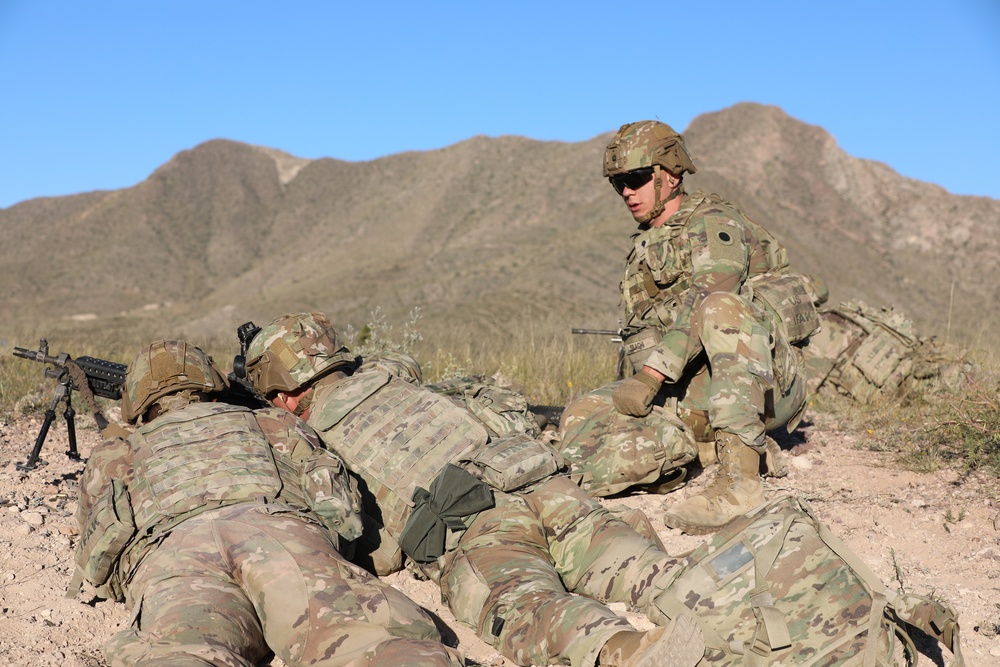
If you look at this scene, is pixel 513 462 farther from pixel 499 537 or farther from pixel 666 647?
pixel 666 647

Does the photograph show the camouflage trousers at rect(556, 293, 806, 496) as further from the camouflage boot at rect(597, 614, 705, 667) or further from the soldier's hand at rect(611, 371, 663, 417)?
the camouflage boot at rect(597, 614, 705, 667)

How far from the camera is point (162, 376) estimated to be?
418 centimetres

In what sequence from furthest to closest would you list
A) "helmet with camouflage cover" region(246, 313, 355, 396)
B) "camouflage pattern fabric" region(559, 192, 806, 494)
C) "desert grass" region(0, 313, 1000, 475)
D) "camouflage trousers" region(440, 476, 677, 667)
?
"desert grass" region(0, 313, 1000, 475) < "camouflage pattern fabric" region(559, 192, 806, 494) < "helmet with camouflage cover" region(246, 313, 355, 396) < "camouflage trousers" region(440, 476, 677, 667)

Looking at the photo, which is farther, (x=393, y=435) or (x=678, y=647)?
(x=393, y=435)

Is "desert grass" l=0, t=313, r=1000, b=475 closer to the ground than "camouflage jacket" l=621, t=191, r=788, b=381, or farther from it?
closer to the ground

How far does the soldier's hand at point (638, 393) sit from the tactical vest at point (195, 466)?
215 centimetres

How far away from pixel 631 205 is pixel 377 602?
3579 mm

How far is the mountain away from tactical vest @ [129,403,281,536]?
11.4 meters

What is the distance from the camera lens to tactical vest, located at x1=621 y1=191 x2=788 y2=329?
5.50 meters

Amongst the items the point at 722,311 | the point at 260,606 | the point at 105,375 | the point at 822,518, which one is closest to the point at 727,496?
the point at 822,518

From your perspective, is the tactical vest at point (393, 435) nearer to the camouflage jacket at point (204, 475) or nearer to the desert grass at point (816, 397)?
the camouflage jacket at point (204, 475)

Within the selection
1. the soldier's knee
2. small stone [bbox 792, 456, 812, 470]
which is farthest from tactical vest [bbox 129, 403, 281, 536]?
small stone [bbox 792, 456, 812, 470]

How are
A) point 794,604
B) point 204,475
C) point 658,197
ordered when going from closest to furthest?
point 794,604 < point 204,475 < point 658,197

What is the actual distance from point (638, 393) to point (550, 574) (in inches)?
64.8
